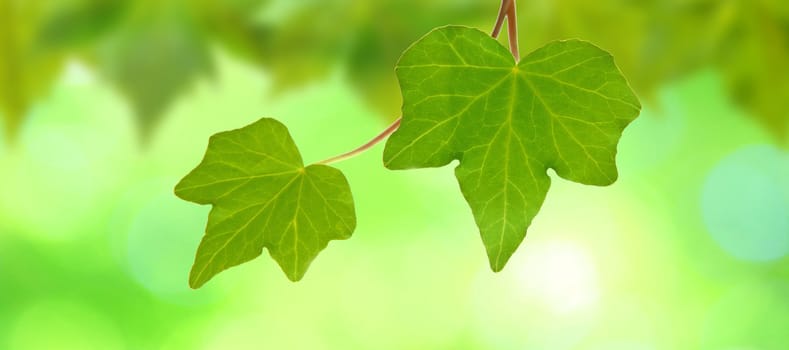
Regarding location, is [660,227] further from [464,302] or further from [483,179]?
[483,179]

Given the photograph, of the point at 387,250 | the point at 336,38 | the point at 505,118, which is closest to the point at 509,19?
the point at 505,118

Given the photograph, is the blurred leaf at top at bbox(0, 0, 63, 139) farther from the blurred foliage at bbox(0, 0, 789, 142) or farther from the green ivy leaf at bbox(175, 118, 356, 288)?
the green ivy leaf at bbox(175, 118, 356, 288)

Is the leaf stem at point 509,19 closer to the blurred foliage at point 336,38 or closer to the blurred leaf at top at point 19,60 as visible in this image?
the blurred foliage at point 336,38

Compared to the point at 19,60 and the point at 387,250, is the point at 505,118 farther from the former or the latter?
the point at 387,250

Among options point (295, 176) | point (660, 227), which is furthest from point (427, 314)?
point (295, 176)

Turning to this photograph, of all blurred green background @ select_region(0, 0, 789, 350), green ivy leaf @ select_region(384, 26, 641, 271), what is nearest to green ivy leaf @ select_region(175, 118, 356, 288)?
green ivy leaf @ select_region(384, 26, 641, 271)

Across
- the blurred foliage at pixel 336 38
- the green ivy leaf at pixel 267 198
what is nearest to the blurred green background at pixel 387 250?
the blurred foliage at pixel 336 38
